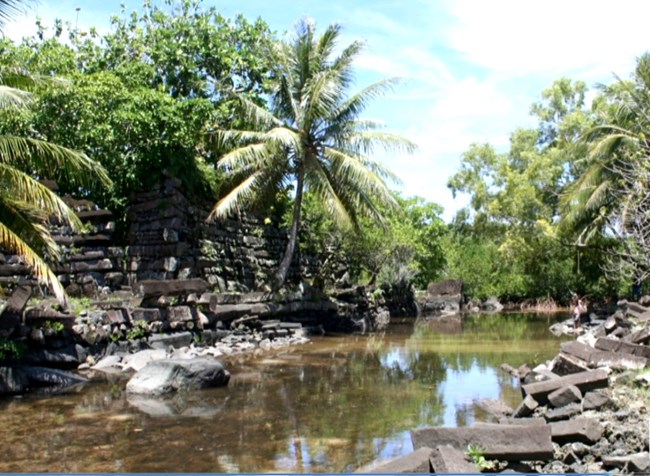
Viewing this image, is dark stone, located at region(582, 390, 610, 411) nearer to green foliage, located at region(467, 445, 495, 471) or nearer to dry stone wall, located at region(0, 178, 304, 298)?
green foliage, located at region(467, 445, 495, 471)

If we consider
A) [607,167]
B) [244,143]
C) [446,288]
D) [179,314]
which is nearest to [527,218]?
[446,288]

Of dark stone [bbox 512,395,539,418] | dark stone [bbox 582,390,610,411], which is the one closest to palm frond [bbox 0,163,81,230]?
dark stone [bbox 512,395,539,418]

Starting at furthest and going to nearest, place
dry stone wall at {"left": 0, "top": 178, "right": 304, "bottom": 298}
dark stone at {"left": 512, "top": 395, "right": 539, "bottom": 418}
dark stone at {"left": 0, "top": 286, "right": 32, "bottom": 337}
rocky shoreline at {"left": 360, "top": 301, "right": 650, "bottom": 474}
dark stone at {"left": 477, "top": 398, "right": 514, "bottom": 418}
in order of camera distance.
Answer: dry stone wall at {"left": 0, "top": 178, "right": 304, "bottom": 298}
dark stone at {"left": 0, "top": 286, "right": 32, "bottom": 337}
dark stone at {"left": 477, "top": 398, "right": 514, "bottom": 418}
dark stone at {"left": 512, "top": 395, "right": 539, "bottom": 418}
rocky shoreline at {"left": 360, "top": 301, "right": 650, "bottom": 474}

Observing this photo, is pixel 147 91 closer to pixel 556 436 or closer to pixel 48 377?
pixel 48 377

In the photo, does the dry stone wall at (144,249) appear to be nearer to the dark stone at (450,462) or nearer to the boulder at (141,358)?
the boulder at (141,358)

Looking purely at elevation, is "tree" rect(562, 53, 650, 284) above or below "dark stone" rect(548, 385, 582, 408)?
above

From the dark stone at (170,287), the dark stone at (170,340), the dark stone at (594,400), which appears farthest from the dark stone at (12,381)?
the dark stone at (594,400)

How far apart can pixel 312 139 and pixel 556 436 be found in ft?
58.4

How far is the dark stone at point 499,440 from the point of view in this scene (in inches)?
247

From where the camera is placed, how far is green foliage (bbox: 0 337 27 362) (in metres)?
12.0

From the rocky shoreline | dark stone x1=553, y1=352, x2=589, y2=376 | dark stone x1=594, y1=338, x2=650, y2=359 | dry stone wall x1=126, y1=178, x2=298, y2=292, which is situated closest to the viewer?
the rocky shoreline

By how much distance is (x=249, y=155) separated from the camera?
70.9 feet

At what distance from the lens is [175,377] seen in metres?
11.7

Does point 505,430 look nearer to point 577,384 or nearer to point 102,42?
point 577,384
